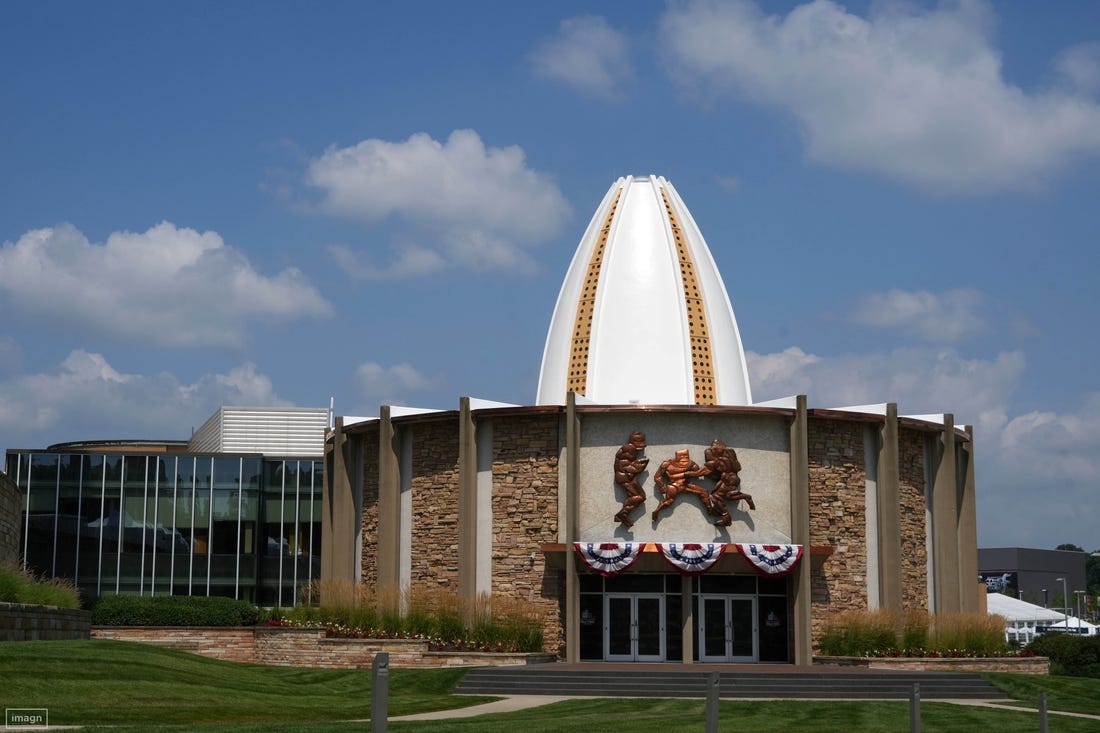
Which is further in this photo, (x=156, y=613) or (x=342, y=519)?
(x=342, y=519)

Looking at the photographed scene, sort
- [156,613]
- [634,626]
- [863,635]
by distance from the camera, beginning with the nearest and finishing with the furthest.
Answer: [863,635], [634,626], [156,613]

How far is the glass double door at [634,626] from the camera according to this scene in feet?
112

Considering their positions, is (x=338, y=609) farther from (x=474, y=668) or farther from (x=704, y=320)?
(x=704, y=320)

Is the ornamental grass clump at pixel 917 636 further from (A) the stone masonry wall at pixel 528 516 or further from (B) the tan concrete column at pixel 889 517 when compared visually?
(A) the stone masonry wall at pixel 528 516

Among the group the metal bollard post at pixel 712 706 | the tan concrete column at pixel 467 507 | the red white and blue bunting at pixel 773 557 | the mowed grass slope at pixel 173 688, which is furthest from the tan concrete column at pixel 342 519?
the metal bollard post at pixel 712 706

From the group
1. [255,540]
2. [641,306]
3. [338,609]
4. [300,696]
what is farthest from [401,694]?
[255,540]

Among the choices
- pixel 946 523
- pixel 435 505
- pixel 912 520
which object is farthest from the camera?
pixel 946 523

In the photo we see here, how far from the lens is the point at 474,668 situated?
28875 millimetres

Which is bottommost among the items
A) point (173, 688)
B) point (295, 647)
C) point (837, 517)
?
point (295, 647)

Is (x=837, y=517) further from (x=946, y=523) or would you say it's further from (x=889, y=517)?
(x=946, y=523)

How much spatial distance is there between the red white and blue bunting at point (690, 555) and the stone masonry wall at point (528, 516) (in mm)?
3105

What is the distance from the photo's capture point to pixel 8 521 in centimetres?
3484

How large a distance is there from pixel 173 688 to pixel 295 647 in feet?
36.7

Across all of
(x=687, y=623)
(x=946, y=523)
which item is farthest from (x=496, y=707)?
(x=946, y=523)
